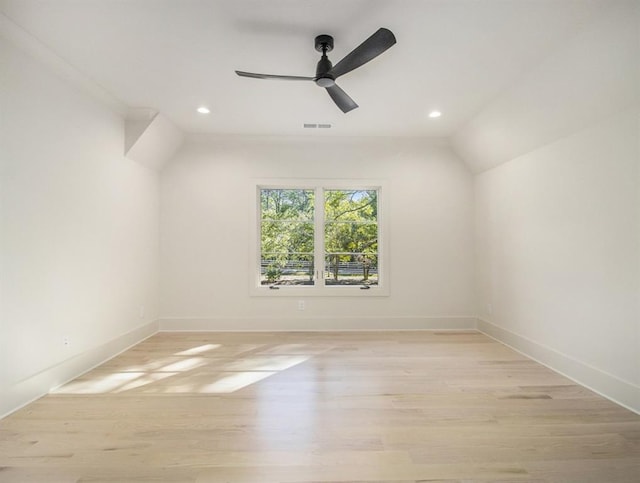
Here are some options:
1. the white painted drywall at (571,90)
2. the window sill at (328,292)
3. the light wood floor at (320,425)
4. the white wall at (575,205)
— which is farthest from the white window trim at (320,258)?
the white painted drywall at (571,90)

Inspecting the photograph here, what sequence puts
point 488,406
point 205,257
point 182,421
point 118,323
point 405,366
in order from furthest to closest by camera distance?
point 205,257
point 118,323
point 405,366
point 488,406
point 182,421

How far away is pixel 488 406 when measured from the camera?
233cm

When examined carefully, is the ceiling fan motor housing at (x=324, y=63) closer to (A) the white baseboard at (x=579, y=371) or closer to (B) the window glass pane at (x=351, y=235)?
(B) the window glass pane at (x=351, y=235)

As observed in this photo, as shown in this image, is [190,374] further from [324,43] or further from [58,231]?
[324,43]

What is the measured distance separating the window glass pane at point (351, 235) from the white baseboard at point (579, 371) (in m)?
1.88

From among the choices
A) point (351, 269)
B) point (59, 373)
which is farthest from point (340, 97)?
point (59, 373)

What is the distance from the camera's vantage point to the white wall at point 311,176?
14.3 ft

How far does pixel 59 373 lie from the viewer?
8.71 ft

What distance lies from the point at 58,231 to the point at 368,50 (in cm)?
285

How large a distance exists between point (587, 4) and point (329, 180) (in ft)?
9.94

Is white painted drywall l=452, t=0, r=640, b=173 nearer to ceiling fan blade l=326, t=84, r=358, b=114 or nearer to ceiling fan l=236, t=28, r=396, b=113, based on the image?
ceiling fan l=236, t=28, r=396, b=113

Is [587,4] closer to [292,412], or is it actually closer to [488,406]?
[488,406]

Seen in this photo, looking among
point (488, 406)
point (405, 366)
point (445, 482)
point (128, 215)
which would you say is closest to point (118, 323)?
point (128, 215)

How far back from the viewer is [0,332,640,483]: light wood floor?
5.51ft
